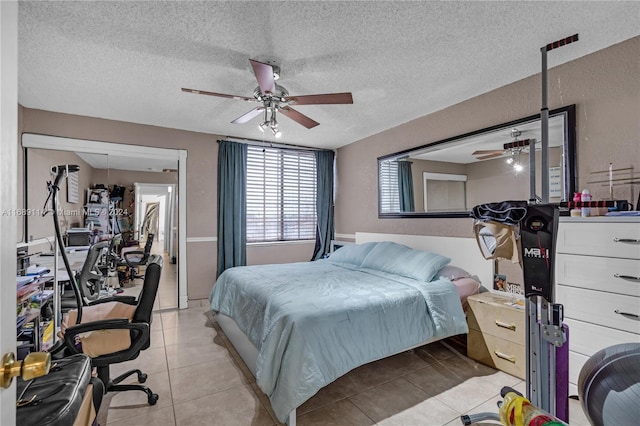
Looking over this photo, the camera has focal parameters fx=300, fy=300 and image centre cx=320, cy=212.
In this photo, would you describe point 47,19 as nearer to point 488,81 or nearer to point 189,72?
point 189,72

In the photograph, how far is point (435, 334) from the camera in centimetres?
246

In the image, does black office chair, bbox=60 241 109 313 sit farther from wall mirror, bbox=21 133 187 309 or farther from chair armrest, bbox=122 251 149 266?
chair armrest, bbox=122 251 149 266

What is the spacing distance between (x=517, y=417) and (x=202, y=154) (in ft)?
14.3

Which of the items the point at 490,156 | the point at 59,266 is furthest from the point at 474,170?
the point at 59,266

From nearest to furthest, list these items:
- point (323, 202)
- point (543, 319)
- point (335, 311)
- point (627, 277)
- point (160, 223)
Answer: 1. point (543, 319)
2. point (627, 277)
3. point (335, 311)
4. point (160, 223)
5. point (323, 202)

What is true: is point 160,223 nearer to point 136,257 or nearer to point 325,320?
point 136,257

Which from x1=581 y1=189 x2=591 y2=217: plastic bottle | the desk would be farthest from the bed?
the desk

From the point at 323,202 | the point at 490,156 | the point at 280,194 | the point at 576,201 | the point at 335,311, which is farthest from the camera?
the point at 323,202

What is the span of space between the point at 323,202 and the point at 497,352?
3.38 m

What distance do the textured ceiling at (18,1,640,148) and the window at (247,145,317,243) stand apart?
5.42 feet

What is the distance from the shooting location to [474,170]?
311 centimetres

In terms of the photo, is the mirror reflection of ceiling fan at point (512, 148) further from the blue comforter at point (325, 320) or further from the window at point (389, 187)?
the blue comforter at point (325, 320)

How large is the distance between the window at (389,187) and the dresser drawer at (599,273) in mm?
2100

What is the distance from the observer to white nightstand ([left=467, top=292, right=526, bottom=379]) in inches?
92.0
